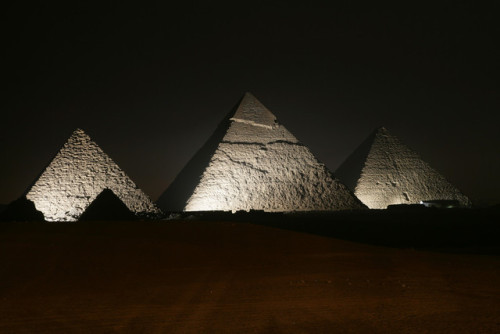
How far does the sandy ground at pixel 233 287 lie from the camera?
3.79 m

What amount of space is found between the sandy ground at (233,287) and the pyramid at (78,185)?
41.5 feet

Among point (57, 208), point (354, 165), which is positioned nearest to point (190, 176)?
point (57, 208)

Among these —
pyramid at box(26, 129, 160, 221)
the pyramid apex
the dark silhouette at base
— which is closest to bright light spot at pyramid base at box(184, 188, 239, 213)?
pyramid at box(26, 129, 160, 221)

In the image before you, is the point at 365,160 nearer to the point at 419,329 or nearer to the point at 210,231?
the point at 210,231

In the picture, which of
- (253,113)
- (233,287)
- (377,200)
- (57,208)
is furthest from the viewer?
(377,200)

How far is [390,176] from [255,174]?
37.1 feet

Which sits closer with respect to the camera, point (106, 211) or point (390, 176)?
point (106, 211)

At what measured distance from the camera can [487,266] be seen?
6340mm

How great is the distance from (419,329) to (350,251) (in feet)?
13.5

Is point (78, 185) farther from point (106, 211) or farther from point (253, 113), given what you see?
point (253, 113)

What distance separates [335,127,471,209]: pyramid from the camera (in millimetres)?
33094

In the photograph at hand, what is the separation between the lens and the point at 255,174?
2767 cm

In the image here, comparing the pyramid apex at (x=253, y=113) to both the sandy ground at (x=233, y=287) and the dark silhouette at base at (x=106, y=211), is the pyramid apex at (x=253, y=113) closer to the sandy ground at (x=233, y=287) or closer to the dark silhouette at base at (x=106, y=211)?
the dark silhouette at base at (x=106, y=211)

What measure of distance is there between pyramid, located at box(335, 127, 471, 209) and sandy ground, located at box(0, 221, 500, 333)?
83.1ft
